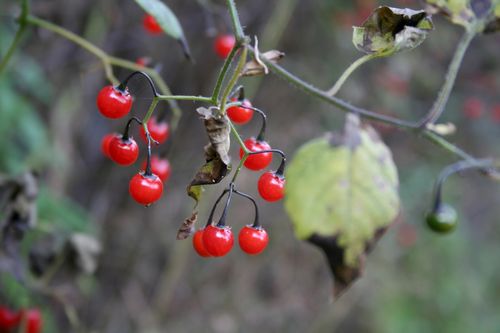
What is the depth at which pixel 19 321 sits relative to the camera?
6.86 feet

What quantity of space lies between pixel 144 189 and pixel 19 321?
4.22 feet

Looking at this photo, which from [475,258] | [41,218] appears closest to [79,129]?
[41,218]

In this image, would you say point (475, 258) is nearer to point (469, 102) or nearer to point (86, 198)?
point (469, 102)

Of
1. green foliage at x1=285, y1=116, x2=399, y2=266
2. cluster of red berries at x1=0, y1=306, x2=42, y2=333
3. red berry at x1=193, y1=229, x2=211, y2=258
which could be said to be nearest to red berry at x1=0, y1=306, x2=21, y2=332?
cluster of red berries at x1=0, y1=306, x2=42, y2=333

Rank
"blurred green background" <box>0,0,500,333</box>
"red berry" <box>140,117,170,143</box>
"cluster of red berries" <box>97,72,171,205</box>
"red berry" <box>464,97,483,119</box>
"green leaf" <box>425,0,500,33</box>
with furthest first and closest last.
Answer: "red berry" <box>464,97,483,119</box> → "blurred green background" <box>0,0,500,333</box> → "red berry" <box>140,117,170,143</box> → "green leaf" <box>425,0,500,33</box> → "cluster of red berries" <box>97,72,171,205</box>

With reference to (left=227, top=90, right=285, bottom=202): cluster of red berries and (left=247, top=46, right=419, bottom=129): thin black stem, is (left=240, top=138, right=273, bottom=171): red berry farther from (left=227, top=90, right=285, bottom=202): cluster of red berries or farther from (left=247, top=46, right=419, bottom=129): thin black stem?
(left=247, top=46, right=419, bottom=129): thin black stem

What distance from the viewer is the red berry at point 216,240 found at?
3.78 ft

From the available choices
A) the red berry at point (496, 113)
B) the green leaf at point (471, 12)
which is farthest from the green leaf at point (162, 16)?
the red berry at point (496, 113)

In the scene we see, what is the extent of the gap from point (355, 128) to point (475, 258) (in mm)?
6054

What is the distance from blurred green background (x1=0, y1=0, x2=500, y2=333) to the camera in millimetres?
3330

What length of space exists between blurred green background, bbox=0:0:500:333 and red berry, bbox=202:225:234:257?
53.9 inches

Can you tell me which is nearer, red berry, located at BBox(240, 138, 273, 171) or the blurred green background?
red berry, located at BBox(240, 138, 273, 171)

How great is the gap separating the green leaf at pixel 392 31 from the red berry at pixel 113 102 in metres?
0.49

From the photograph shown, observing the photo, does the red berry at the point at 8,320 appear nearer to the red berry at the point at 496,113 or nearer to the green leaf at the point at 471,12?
the green leaf at the point at 471,12
